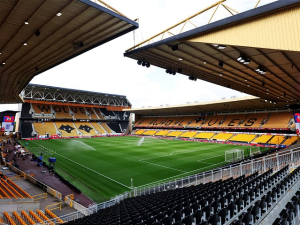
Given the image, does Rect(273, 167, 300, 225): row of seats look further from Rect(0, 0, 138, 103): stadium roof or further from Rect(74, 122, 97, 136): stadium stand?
Rect(74, 122, 97, 136): stadium stand

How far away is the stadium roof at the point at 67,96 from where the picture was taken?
171 ft

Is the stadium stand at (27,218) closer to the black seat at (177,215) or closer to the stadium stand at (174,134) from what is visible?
the black seat at (177,215)

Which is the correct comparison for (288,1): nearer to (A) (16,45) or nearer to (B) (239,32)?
(B) (239,32)

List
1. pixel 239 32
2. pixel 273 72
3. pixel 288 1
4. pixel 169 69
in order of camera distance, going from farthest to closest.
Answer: pixel 169 69 < pixel 273 72 < pixel 239 32 < pixel 288 1

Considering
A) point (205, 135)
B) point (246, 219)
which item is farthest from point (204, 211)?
point (205, 135)

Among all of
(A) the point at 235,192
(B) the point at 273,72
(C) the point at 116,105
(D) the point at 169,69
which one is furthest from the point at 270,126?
(C) the point at 116,105

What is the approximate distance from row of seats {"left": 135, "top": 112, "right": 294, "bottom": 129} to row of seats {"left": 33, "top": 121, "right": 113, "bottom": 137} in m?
14.5

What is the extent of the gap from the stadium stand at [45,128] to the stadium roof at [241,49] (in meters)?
46.8

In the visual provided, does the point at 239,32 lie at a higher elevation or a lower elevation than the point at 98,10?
lower

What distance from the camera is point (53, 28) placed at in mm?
9516

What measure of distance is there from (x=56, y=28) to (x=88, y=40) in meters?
1.85

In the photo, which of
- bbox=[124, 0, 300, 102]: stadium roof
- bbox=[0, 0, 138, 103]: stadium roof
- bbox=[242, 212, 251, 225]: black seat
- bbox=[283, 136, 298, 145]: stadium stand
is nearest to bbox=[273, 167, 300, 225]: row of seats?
bbox=[242, 212, 251, 225]: black seat

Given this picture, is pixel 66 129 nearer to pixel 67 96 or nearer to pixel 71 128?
pixel 71 128

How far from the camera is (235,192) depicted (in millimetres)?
8055
